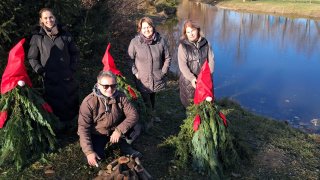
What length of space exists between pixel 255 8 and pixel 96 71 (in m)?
28.5

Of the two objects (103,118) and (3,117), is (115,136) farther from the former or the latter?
(3,117)

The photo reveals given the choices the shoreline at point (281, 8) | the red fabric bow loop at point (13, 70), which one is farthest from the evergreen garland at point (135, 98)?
the shoreline at point (281, 8)

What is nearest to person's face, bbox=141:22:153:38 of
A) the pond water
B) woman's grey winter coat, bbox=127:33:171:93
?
woman's grey winter coat, bbox=127:33:171:93

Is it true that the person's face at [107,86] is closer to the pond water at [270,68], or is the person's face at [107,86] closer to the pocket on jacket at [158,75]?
the pocket on jacket at [158,75]

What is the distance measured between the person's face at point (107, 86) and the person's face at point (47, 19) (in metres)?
1.37

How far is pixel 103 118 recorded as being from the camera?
3633 mm

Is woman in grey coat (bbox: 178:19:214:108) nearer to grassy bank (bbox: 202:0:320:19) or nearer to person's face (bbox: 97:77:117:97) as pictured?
person's face (bbox: 97:77:117:97)

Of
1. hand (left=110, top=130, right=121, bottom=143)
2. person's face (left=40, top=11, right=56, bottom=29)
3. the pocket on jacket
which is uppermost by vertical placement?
person's face (left=40, top=11, right=56, bottom=29)

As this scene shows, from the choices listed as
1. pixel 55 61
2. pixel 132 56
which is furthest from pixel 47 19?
pixel 132 56

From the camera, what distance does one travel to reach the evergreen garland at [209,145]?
12.5ft

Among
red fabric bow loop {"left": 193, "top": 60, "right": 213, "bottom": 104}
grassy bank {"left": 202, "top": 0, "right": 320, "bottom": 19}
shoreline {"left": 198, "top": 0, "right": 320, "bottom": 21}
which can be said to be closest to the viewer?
red fabric bow loop {"left": 193, "top": 60, "right": 213, "bottom": 104}

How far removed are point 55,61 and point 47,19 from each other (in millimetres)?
595

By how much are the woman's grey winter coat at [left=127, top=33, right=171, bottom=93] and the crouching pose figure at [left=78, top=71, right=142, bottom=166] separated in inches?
40.6

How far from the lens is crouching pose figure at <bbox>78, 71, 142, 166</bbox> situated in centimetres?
338
